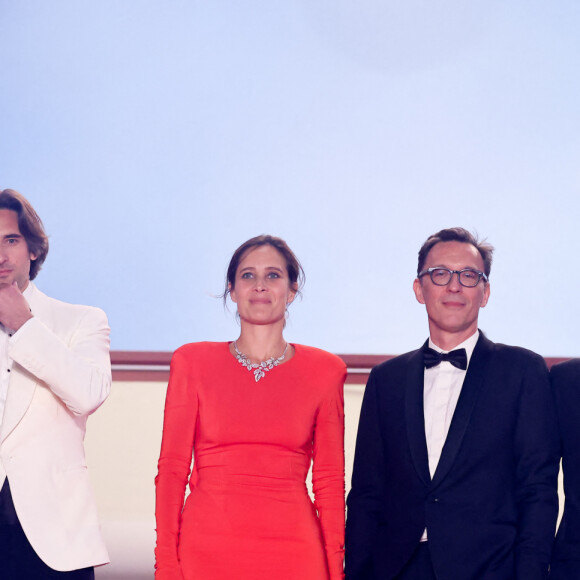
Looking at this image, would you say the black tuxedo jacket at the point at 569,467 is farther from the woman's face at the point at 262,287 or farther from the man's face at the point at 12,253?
the man's face at the point at 12,253

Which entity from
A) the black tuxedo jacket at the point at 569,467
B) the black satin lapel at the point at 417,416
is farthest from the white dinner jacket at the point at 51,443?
the black tuxedo jacket at the point at 569,467

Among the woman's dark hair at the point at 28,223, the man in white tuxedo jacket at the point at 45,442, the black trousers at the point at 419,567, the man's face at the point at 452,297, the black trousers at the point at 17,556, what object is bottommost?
the black trousers at the point at 419,567

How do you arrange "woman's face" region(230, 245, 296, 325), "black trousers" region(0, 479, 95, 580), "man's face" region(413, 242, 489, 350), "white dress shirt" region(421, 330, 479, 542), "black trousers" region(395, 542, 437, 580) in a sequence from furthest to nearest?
"woman's face" region(230, 245, 296, 325)
"man's face" region(413, 242, 489, 350)
"white dress shirt" region(421, 330, 479, 542)
"black trousers" region(395, 542, 437, 580)
"black trousers" region(0, 479, 95, 580)

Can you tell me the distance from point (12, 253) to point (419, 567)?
1.61 metres

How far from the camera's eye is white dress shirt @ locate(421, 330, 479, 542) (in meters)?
2.36

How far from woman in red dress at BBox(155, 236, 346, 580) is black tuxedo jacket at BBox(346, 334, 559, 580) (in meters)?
0.12

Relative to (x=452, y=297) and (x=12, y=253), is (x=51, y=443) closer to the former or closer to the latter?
(x=12, y=253)

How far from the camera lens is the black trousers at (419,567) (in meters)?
2.23

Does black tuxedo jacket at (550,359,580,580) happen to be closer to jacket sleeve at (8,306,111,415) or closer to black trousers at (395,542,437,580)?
black trousers at (395,542,437,580)

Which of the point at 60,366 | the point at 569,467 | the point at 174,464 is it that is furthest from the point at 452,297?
the point at 60,366

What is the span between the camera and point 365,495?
2457 mm

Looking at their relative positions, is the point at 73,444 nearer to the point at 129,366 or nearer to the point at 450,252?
the point at 129,366

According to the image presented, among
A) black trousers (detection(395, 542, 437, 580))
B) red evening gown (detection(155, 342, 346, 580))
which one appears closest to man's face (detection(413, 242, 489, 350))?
red evening gown (detection(155, 342, 346, 580))

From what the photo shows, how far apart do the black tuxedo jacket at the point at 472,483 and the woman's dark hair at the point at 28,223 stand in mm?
1275
